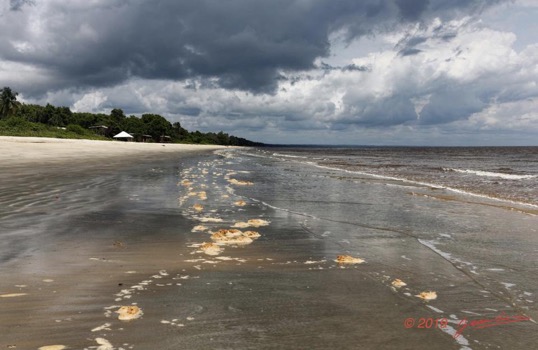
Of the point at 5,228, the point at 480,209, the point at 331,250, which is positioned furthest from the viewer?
the point at 480,209

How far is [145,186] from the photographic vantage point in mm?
17703

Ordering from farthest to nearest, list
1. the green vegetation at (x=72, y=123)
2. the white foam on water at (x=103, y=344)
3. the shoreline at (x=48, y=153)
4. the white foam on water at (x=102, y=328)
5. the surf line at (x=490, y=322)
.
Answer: the green vegetation at (x=72, y=123) → the shoreline at (x=48, y=153) → the surf line at (x=490, y=322) → the white foam on water at (x=102, y=328) → the white foam on water at (x=103, y=344)

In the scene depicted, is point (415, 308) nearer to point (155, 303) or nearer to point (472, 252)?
point (155, 303)

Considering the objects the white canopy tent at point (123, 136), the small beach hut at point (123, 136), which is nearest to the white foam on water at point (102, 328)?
the small beach hut at point (123, 136)

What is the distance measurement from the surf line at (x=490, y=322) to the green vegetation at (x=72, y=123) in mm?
87799

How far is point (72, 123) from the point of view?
132750 millimetres

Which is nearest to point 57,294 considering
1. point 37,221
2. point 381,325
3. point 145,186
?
point 381,325

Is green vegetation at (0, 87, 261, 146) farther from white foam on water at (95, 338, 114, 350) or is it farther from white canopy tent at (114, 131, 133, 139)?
white foam on water at (95, 338, 114, 350)

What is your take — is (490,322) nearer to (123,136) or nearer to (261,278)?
(261,278)

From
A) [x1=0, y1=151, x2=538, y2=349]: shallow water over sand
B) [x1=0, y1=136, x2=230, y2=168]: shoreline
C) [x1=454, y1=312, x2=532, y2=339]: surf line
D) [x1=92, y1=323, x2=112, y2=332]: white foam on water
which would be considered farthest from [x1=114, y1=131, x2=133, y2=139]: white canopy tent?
[x1=454, y1=312, x2=532, y2=339]: surf line

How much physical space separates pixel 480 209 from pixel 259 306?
40.3ft

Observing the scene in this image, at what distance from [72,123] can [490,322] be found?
14805cm

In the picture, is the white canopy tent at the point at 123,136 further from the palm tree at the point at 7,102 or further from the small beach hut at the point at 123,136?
the palm tree at the point at 7,102

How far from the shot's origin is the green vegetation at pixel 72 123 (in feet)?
286
